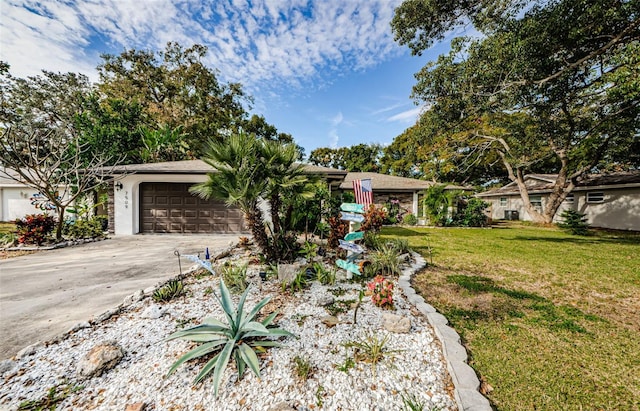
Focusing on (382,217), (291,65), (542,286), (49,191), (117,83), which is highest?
(117,83)

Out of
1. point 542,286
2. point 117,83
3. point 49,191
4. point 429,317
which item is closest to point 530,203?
point 542,286

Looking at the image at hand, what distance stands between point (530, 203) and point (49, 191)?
85.9ft

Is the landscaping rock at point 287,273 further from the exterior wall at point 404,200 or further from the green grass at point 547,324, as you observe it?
the exterior wall at point 404,200

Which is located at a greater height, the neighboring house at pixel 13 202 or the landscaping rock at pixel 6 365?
the neighboring house at pixel 13 202

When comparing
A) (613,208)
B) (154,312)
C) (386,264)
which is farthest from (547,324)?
(613,208)

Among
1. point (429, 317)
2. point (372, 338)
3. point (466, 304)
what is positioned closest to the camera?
point (372, 338)

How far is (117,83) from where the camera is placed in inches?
693

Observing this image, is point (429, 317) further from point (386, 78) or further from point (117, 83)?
point (117, 83)

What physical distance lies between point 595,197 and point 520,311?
1879 cm

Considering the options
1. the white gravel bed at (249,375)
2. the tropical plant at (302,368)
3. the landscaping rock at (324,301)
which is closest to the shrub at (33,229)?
the white gravel bed at (249,375)

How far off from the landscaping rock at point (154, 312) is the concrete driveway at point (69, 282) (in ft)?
2.53

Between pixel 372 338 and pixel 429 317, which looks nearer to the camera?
pixel 372 338

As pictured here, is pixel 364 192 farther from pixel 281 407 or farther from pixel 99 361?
pixel 99 361

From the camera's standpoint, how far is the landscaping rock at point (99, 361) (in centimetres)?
205
